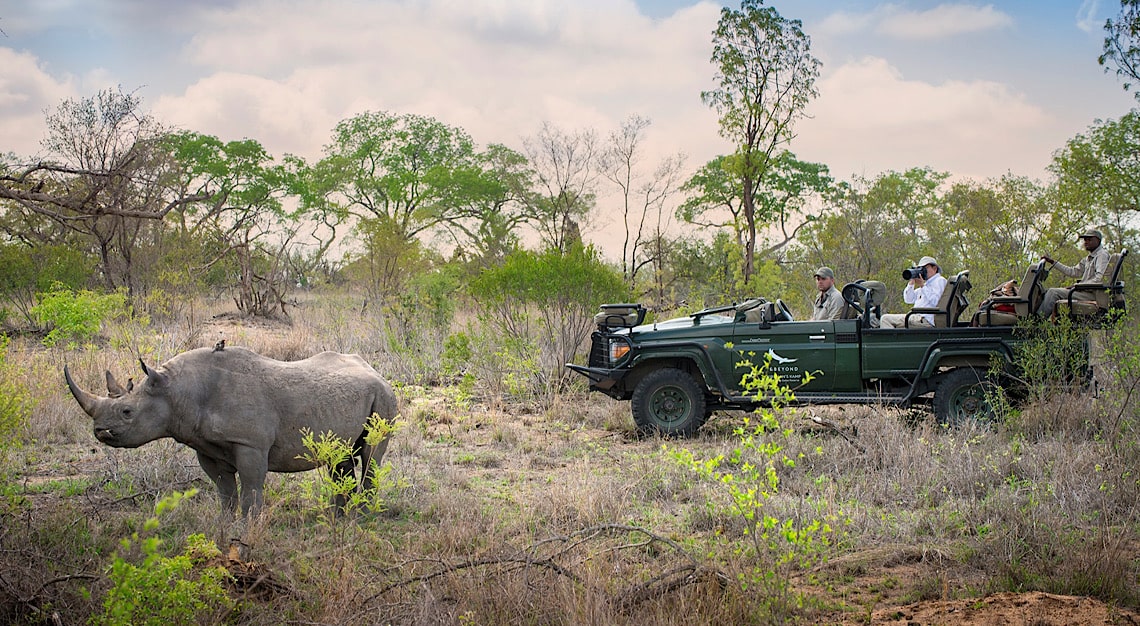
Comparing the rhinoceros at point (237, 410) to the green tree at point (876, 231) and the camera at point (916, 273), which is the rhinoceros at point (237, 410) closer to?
the camera at point (916, 273)

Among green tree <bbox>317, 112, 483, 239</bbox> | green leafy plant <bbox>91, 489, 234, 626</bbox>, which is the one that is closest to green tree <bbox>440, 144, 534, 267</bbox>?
green tree <bbox>317, 112, 483, 239</bbox>

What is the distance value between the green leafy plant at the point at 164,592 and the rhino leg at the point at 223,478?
1.82 m

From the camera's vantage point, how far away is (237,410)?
6.17 metres

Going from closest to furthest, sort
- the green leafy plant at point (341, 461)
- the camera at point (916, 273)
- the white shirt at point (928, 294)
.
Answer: the green leafy plant at point (341, 461) < the white shirt at point (928, 294) < the camera at point (916, 273)

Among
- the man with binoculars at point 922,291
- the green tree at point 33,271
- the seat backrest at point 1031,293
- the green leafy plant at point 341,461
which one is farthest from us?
the green tree at point 33,271

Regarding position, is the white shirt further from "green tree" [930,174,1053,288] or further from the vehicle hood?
A: "green tree" [930,174,1053,288]

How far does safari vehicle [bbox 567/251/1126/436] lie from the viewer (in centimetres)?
946

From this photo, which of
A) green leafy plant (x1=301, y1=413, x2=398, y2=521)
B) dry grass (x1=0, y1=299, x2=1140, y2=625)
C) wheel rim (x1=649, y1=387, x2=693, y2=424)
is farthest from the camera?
wheel rim (x1=649, y1=387, x2=693, y2=424)

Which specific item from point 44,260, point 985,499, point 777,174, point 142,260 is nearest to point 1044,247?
point 777,174

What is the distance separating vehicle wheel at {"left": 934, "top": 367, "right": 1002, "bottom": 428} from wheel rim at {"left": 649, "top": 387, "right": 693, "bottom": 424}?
273cm

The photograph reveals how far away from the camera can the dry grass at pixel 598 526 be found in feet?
15.7

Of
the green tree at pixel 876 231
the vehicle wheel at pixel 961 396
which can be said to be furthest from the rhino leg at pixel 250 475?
the green tree at pixel 876 231

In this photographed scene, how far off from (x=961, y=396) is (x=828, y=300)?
188 centimetres

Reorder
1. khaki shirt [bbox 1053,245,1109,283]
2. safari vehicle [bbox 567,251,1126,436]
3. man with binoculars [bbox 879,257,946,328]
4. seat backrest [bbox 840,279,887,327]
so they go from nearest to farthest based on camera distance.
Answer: safari vehicle [bbox 567,251,1126,436] < seat backrest [bbox 840,279,887,327] < khaki shirt [bbox 1053,245,1109,283] < man with binoculars [bbox 879,257,946,328]
